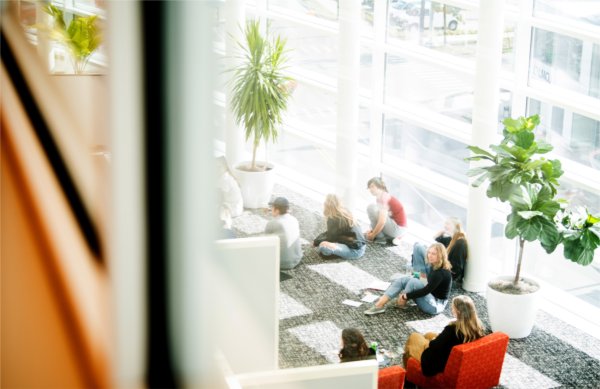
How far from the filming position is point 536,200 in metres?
5.66

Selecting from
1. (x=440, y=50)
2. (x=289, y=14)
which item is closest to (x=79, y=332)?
(x=440, y=50)

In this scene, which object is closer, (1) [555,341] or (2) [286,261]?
(1) [555,341]

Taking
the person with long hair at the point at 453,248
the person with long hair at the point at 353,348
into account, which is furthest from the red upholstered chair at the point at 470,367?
the person with long hair at the point at 453,248

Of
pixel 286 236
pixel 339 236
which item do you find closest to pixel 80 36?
pixel 286 236

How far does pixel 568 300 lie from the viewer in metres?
6.67

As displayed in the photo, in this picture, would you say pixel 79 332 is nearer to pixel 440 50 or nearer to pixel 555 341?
pixel 555 341

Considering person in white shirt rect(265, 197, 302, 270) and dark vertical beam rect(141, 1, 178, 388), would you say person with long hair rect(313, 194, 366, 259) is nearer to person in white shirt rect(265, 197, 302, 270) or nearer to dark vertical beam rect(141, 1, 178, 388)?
person in white shirt rect(265, 197, 302, 270)

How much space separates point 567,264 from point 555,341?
114 centimetres

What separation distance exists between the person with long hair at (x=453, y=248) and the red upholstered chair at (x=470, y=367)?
151 cm

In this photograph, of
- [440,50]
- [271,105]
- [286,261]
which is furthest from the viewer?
[271,105]

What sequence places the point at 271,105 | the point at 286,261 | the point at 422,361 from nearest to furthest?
1. the point at 422,361
2. the point at 286,261
3. the point at 271,105

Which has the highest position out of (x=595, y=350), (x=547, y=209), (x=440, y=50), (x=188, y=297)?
(x=188, y=297)

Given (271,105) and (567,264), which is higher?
(271,105)

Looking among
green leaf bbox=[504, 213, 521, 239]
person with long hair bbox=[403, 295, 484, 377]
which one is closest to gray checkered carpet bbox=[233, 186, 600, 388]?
person with long hair bbox=[403, 295, 484, 377]
